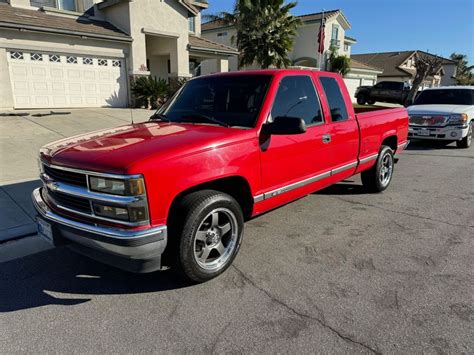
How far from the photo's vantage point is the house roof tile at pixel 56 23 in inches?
539

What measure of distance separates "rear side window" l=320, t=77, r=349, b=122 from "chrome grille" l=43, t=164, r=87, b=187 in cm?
317

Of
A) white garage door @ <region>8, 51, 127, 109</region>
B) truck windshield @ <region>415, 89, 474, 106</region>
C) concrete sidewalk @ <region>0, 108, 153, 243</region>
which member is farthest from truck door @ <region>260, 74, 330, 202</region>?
white garage door @ <region>8, 51, 127, 109</region>

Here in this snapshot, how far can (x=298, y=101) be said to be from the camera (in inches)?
168

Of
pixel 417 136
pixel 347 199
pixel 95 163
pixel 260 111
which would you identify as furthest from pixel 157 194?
pixel 417 136

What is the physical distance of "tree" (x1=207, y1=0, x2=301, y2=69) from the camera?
1016 inches

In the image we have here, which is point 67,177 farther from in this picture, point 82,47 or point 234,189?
point 82,47

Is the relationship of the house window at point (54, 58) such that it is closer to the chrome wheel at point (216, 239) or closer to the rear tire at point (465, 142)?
the chrome wheel at point (216, 239)

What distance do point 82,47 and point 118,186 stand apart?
1494cm

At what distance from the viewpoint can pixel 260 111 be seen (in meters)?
3.75

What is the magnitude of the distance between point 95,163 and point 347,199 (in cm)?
423

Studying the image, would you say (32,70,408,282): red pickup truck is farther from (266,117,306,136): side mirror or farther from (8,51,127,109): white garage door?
(8,51,127,109): white garage door

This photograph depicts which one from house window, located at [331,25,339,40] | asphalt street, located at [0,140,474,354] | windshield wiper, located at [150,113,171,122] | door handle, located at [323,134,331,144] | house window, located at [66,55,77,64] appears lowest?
asphalt street, located at [0,140,474,354]

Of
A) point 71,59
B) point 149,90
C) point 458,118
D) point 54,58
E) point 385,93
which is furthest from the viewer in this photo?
point 385,93

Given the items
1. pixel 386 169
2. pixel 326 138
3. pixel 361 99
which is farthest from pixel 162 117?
pixel 361 99
